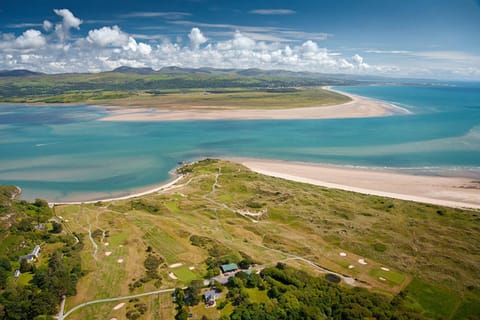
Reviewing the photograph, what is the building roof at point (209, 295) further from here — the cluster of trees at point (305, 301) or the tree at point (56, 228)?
the tree at point (56, 228)

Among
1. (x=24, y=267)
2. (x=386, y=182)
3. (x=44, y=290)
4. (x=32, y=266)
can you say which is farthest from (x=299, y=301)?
(x=386, y=182)

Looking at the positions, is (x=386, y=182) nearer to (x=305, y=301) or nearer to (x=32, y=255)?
(x=305, y=301)

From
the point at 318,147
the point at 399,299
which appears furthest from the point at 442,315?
the point at 318,147

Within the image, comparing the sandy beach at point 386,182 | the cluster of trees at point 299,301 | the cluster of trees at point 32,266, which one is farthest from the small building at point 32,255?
the sandy beach at point 386,182

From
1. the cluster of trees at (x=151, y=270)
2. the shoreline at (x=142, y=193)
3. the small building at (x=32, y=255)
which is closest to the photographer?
the cluster of trees at (x=151, y=270)

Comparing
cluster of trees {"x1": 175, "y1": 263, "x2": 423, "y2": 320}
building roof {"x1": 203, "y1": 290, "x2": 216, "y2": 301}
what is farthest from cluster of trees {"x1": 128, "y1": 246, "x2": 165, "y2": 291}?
building roof {"x1": 203, "y1": 290, "x2": 216, "y2": 301}

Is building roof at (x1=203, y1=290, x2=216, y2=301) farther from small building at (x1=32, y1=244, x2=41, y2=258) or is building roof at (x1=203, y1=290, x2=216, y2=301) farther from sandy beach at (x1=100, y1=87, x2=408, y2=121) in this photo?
sandy beach at (x1=100, y1=87, x2=408, y2=121)
